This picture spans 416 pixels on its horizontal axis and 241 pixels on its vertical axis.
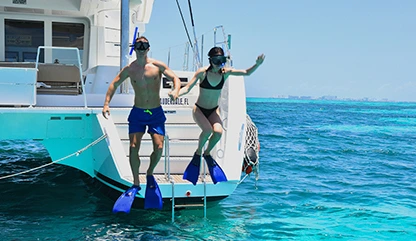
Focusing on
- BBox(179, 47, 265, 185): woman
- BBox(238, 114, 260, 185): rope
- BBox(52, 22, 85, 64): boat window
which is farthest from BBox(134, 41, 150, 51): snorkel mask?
BBox(52, 22, 85, 64): boat window

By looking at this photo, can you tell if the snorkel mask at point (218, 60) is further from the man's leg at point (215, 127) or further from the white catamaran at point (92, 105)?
the white catamaran at point (92, 105)

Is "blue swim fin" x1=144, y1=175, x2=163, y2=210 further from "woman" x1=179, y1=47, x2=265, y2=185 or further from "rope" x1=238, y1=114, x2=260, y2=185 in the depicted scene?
"rope" x1=238, y1=114, x2=260, y2=185

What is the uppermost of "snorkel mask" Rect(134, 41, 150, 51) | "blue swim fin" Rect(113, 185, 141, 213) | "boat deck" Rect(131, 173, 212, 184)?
"snorkel mask" Rect(134, 41, 150, 51)

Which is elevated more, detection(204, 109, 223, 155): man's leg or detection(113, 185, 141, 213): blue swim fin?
detection(204, 109, 223, 155): man's leg

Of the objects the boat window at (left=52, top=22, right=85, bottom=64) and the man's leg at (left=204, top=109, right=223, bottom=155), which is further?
the boat window at (left=52, top=22, right=85, bottom=64)

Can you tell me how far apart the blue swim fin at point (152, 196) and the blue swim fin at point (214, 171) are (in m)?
0.82

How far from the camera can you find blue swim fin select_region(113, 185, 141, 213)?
6245 mm

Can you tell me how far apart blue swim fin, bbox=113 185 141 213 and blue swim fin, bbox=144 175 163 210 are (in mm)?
147

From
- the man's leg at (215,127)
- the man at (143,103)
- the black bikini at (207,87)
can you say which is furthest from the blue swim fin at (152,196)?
the black bikini at (207,87)

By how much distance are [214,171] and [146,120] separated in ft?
4.21

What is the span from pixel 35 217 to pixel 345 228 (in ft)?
16.1

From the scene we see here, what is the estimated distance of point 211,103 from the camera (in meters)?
6.55

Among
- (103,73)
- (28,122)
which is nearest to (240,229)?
(28,122)

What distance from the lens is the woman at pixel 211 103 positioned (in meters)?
6.20
